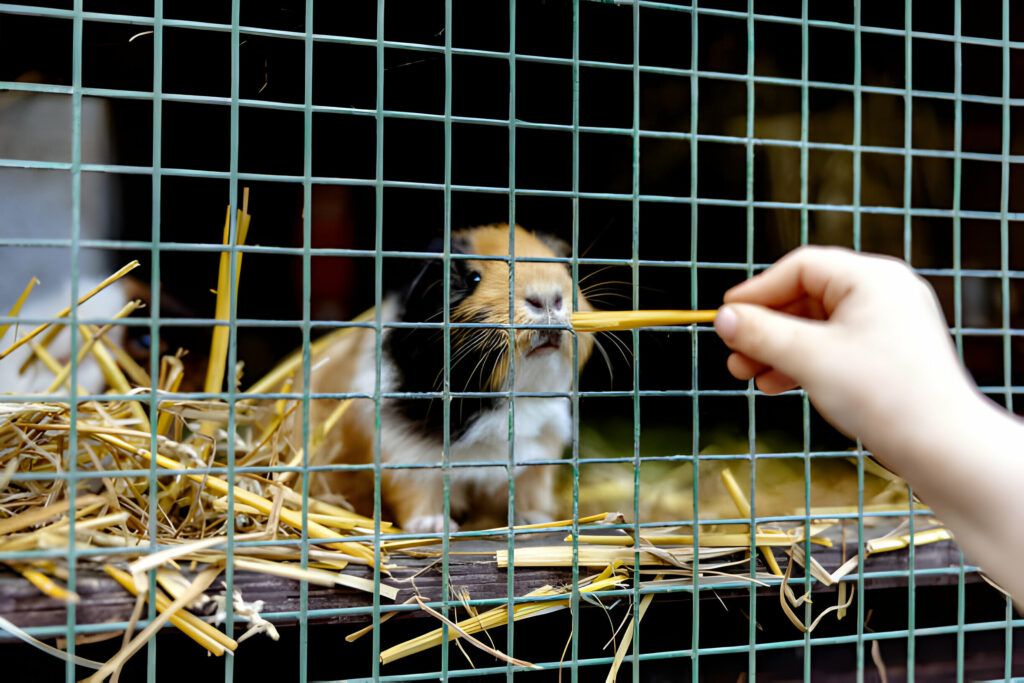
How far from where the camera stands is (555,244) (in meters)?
1.76

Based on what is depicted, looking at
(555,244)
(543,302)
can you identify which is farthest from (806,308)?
(555,244)

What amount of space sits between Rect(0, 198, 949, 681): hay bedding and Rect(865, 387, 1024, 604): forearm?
1.29 feet

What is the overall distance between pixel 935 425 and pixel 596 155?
1.59 meters

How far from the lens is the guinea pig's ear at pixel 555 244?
1.74 metres

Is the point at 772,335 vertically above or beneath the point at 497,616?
above

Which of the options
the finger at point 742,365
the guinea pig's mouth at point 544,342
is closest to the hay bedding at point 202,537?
the finger at point 742,365

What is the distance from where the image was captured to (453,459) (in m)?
1.61

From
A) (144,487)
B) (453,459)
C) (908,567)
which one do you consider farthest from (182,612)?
(908,567)

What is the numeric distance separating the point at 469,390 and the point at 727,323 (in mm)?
921

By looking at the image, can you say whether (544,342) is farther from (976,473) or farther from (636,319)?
(976,473)

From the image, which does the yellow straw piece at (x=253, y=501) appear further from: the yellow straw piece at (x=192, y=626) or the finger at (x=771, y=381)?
the finger at (x=771, y=381)

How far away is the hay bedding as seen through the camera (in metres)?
0.91

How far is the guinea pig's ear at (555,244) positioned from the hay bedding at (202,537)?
68cm

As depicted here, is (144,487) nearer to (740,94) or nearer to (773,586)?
(773,586)
